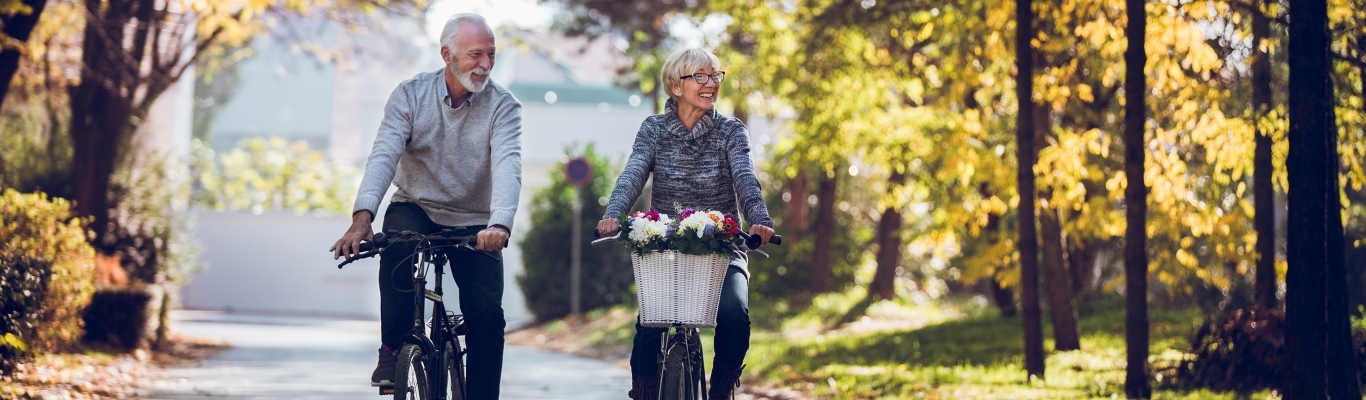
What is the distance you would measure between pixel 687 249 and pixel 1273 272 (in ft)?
24.3

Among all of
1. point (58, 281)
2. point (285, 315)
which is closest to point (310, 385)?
point (58, 281)

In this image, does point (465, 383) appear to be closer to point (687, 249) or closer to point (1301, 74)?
point (687, 249)

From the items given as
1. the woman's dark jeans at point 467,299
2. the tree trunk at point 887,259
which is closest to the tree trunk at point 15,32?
the woman's dark jeans at point 467,299

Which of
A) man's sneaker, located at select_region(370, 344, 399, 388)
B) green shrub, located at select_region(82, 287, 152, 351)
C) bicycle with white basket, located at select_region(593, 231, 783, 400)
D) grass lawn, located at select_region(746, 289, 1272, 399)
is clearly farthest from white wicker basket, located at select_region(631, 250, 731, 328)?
green shrub, located at select_region(82, 287, 152, 351)

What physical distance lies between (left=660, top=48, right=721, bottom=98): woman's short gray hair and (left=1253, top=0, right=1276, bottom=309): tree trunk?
20.8ft

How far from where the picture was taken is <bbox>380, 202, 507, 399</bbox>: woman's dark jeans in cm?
526

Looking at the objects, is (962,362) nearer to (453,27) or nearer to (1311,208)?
(1311,208)

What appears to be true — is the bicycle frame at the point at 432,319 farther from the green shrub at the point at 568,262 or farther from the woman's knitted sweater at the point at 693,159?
the green shrub at the point at 568,262

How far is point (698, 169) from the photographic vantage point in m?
5.54

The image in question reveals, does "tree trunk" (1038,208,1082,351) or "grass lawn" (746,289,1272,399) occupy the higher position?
"tree trunk" (1038,208,1082,351)

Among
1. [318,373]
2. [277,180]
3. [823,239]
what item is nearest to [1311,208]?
[318,373]

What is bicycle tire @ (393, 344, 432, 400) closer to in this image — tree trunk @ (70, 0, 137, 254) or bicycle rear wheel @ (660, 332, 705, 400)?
bicycle rear wheel @ (660, 332, 705, 400)

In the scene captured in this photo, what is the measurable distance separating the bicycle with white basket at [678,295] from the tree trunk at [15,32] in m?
6.11

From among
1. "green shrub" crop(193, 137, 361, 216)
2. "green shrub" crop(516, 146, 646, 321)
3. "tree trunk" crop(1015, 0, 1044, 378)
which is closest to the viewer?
"tree trunk" crop(1015, 0, 1044, 378)
